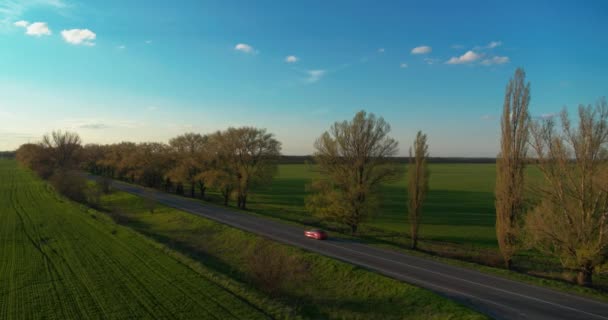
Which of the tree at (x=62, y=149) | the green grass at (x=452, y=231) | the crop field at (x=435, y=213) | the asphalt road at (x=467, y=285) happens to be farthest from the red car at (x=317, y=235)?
the tree at (x=62, y=149)

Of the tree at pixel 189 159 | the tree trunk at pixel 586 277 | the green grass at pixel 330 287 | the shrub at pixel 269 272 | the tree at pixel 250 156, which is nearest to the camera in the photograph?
the green grass at pixel 330 287

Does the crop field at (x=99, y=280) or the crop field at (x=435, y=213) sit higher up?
the crop field at (x=435, y=213)

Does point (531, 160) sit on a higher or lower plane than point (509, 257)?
higher

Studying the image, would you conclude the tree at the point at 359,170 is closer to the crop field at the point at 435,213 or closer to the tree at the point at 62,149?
the crop field at the point at 435,213

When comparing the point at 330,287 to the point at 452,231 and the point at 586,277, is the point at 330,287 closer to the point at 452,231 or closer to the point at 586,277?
the point at 586,277

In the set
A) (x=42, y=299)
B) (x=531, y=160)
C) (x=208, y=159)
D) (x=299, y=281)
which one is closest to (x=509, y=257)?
Result: (x=531, y=160)

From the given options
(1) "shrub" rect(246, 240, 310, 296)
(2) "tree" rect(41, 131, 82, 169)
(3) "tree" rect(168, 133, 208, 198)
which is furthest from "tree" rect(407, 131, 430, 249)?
(2) "tree" rect(41, 131, 82, 169)

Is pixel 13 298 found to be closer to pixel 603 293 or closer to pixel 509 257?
pixel 509 257
